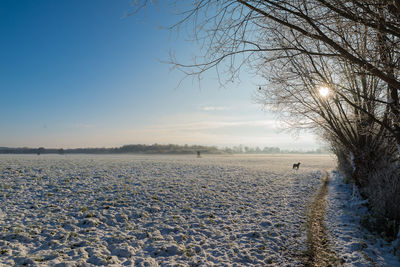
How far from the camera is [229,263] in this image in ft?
20.6

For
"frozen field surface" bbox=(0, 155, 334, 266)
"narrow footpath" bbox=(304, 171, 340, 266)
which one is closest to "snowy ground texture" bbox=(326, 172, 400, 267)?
"narrow footpath" bbox=(304, 171, 340, 266)

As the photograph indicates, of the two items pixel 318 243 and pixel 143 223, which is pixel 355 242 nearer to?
pixel 318 243

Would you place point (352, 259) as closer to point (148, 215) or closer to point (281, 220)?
point (281, 220)

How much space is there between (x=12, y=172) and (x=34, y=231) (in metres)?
11.1

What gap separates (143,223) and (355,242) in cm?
761

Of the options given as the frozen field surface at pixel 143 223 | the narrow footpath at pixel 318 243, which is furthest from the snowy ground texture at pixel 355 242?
the frozen field surface at pixel 143 223

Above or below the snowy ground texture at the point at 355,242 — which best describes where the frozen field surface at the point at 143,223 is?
above

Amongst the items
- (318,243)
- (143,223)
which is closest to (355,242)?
(318,243)

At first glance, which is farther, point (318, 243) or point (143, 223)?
point (143, 223)

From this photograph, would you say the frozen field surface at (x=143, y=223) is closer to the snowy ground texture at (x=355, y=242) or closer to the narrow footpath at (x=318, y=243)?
the narrow footpath at (x=318, y=243)

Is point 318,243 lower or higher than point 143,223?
lower

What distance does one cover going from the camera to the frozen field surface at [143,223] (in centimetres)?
645

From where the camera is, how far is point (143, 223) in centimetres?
891

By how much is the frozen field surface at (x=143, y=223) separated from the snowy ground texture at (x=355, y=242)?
44.0 inches
